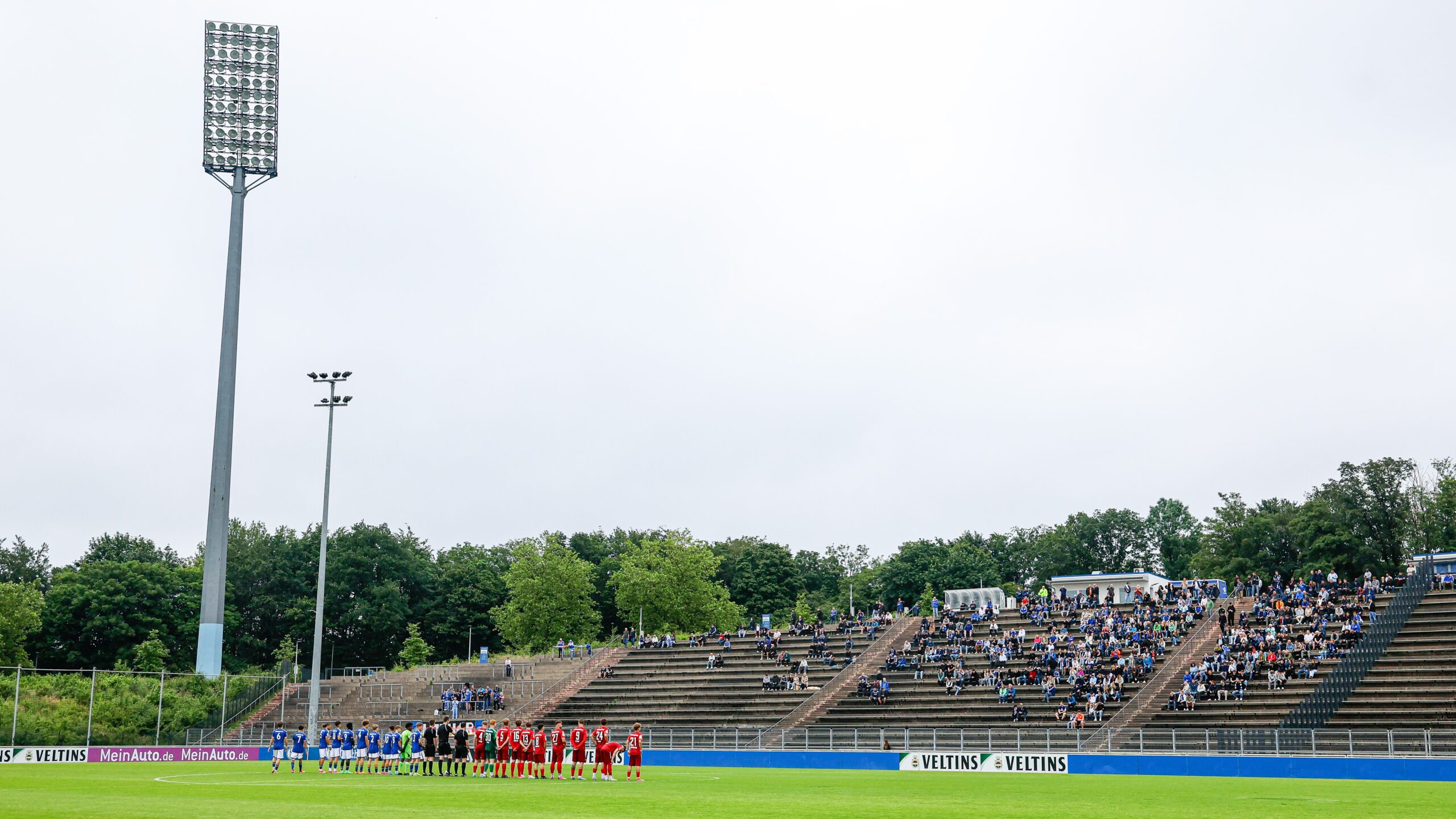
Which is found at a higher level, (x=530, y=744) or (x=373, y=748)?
(x=530, y=744)

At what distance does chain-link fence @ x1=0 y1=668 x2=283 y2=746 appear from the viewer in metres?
52.0

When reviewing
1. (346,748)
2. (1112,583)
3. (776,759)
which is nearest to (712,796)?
(346,748)

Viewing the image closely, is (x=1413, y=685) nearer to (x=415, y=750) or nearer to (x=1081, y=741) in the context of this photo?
(x=1081, y=741)

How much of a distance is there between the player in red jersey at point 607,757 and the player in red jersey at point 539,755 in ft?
5.46

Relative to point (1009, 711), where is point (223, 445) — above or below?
above

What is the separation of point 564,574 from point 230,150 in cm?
4056

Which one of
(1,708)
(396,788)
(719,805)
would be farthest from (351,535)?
(719,805)

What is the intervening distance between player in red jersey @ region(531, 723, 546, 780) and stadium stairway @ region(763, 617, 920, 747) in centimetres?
1858

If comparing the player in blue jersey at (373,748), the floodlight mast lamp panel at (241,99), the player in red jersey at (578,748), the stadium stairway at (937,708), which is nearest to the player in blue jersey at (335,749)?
the player in blue jersey at (373,748)

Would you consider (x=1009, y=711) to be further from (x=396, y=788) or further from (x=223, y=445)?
(x=223, y=445)

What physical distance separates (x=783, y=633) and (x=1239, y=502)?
56759 mm

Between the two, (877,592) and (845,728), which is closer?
(845,728)

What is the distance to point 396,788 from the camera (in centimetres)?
3036

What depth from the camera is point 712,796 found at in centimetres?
2767
